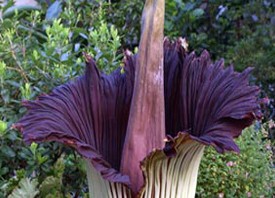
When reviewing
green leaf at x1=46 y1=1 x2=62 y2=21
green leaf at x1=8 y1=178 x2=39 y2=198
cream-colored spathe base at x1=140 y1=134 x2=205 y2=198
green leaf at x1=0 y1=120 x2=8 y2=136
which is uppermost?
green leaf at x1=46 y1=1 x2=62 y2=21

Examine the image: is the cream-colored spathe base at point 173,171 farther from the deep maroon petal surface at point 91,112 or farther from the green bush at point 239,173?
the green bush at point 239,173

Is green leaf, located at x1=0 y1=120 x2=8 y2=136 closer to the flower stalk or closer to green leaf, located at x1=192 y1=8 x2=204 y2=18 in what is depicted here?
the flower stalk

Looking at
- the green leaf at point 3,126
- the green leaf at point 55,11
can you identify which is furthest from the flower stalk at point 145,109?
the green leaf at point 55,11

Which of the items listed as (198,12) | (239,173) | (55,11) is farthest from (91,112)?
(198,12)

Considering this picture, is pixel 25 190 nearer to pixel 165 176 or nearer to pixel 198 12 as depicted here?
pixel 165 176

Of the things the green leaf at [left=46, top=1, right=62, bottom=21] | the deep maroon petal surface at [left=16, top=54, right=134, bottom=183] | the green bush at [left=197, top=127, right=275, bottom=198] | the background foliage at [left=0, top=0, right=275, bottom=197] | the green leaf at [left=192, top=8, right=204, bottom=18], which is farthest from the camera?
the green leaf at [left=192, top=8, right=204, bottom=18]

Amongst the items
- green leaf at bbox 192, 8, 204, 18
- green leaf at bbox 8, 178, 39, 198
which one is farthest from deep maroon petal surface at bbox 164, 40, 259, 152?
green leaf at bbox 192, 8, 204, 18

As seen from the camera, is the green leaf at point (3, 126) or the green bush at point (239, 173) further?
the green bush at point (239, 173)

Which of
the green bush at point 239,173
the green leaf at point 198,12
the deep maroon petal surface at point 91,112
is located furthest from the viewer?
the green leaf at point 198,12
